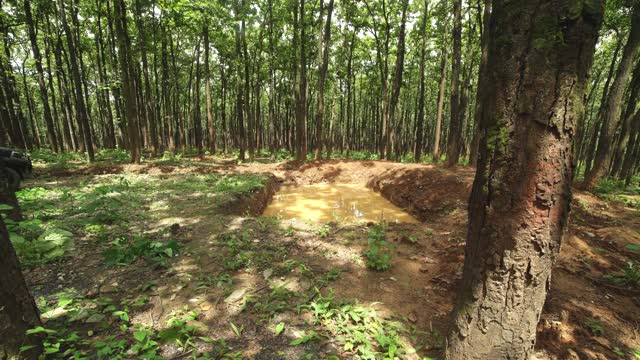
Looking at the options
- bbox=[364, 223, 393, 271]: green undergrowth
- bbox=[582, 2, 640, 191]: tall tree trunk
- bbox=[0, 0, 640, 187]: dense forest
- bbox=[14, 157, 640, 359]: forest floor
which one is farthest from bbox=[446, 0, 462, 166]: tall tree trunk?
bbox=[364, 223, 393, 271]: green undergrowth

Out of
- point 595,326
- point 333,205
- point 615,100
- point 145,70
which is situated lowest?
point 333,205

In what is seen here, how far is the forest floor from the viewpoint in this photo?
2779 millimetres

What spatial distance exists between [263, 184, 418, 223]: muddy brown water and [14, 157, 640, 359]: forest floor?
251 centimetres

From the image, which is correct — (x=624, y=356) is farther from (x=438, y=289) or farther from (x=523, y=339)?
(x=438, y=289)

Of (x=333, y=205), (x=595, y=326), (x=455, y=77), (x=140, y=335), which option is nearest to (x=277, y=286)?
(x=140, y=335)

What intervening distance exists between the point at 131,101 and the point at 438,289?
1518 centimetres

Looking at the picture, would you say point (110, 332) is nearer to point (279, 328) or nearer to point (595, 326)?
point (279, 328)

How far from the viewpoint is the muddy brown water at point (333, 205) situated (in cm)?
923

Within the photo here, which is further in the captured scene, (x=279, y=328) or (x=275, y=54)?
(x=275, y=54)

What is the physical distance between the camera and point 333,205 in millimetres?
10922

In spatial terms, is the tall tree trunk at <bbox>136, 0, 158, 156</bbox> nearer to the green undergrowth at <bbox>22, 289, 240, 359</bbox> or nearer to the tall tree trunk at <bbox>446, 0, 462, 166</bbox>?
the tall tree trunk at <bbox>446, 0, 462, 166</bbox>

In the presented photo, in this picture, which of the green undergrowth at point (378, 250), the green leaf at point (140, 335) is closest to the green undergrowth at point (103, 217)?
the green leaf at point (140, 335)

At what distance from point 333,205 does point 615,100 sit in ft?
33.0

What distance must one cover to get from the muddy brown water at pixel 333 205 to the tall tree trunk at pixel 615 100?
21.8ft
